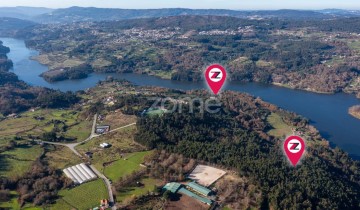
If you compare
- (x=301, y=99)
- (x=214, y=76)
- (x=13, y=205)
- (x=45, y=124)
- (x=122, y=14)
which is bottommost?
(x=301, y=99)

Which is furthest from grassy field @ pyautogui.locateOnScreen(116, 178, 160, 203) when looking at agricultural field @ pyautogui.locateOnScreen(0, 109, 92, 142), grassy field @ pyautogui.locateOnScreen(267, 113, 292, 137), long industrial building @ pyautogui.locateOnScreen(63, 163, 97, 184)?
grassy field @ pyautogui.locateOnScreen(267, 113, 292, 137)

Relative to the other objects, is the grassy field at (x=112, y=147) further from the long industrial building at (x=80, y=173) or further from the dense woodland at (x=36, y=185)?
the dense woodland at (x=36, y=185)

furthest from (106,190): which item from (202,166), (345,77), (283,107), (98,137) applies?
(345,77)

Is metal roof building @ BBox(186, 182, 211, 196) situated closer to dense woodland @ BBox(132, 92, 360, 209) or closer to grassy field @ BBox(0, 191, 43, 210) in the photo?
dense woodland @ BBox(132, 92, 360, 209)

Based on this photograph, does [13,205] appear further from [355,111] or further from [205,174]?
[355,111]

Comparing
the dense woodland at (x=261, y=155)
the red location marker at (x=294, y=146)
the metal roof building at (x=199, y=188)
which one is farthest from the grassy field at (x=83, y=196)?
the red location marker at (x=294, y=146)

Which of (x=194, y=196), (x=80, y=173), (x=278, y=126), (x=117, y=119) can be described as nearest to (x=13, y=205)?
(x=80, y=173)
